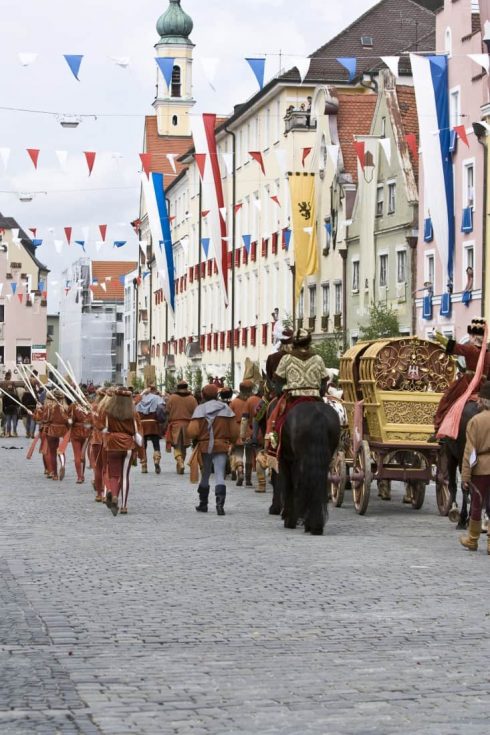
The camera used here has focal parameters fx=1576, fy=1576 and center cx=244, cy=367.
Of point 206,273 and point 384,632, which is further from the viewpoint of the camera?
point 206,273

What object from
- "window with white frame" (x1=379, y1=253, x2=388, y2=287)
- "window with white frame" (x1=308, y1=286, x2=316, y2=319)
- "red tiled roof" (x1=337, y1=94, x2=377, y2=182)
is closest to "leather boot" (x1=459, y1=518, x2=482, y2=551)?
"window with white frame" (x1=379, y1=253, x2=388, y2=287)

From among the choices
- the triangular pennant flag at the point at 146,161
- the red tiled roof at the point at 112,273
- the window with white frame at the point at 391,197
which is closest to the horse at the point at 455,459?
the triangular pennant flag at the point at 146,161

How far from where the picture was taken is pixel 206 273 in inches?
3351

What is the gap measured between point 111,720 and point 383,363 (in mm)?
13829

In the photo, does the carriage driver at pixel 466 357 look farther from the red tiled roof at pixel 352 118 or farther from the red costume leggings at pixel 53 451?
the red tiled roof at pixel 352 118

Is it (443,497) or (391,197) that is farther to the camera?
(391,197)

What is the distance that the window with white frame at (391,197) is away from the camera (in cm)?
5269

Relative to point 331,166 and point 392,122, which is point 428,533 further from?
point 331,166

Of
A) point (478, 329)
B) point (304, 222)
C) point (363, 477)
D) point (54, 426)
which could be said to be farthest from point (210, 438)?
point (304, 222)

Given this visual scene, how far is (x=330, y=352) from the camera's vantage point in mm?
47562

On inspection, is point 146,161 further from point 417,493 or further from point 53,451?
point 417,493

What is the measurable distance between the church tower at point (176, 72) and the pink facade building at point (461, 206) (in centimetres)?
6687

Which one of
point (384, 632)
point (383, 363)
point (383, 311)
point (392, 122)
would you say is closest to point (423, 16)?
point (392, 122)

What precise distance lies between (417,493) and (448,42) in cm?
3137
